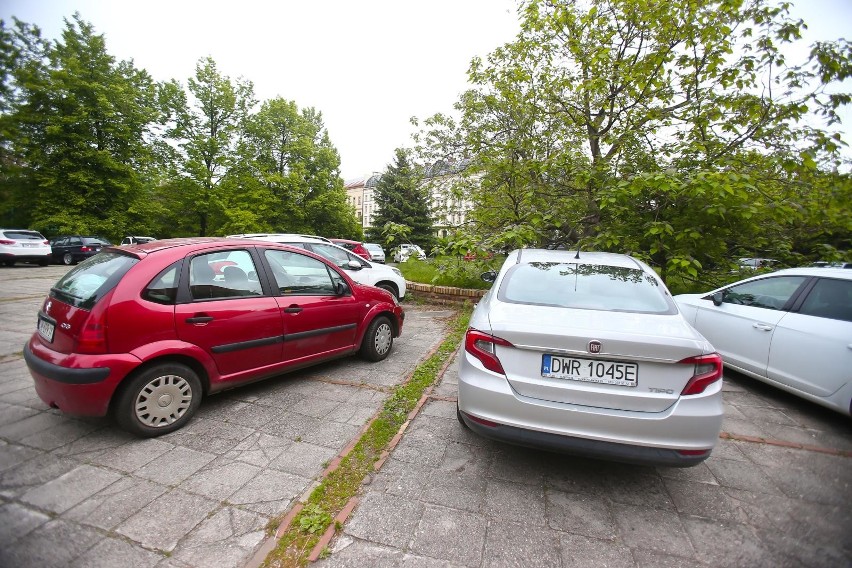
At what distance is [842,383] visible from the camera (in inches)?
129

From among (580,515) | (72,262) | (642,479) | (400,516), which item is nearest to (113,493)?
(400,516)

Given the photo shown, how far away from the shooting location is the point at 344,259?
790cm

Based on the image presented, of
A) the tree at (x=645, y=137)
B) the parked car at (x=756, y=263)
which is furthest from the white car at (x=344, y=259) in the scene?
the parked car at (x=756, y=263)

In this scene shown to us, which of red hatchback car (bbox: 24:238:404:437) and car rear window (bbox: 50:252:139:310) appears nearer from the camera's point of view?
red hatchback car (bbox: 24:238:404:437)

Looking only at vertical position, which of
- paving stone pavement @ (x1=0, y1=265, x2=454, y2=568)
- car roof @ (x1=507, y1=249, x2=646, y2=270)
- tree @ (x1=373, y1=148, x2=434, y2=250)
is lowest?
paving stone pavement @ (x1=0, y1=265, x2=454, y2=568)

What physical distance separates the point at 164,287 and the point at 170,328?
34cm

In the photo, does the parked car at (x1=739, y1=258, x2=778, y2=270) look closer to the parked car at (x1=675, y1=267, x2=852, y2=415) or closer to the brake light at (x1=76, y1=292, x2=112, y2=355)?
the parked car at (x1=675, y1=267, x2=852, y2=415)

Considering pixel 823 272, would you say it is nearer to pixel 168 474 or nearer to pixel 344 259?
pixel 168 474

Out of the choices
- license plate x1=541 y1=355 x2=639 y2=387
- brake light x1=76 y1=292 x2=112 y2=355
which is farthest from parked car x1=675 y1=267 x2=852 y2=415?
brake light x1=76 y1=292 x2=112 y2=355

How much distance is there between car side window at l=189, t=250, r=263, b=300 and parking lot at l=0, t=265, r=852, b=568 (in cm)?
109

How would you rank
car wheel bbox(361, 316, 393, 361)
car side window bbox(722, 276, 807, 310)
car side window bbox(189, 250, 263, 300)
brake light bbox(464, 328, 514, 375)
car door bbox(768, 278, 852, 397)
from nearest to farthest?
brake light bbox(464, 328, 514, 375) < car side window bbox(189, 250, 263, 300) < car door bbox(768, 278, 852, 397) < car side window bbox(722, 276, 807, 310) < car wheel bbox(361, 316, 393, 361)

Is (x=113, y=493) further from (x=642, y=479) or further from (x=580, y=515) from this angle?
(x=642, y=479)

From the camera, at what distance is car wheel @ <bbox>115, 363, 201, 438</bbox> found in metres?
2.74

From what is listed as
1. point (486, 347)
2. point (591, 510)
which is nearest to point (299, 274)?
point (486, 347)
